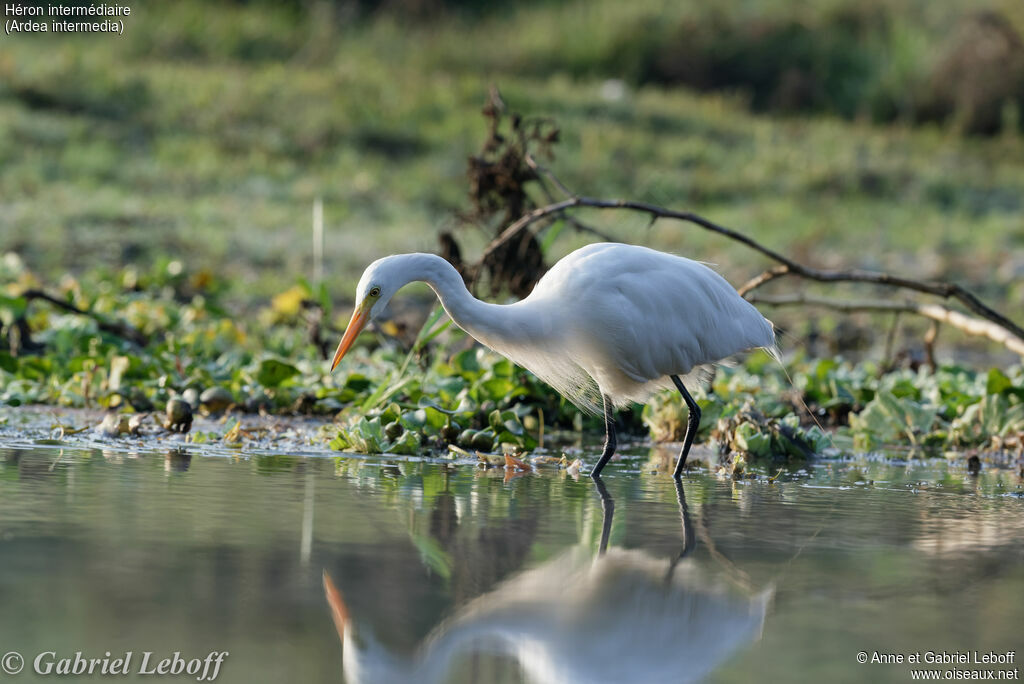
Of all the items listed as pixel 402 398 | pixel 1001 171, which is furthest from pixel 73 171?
pixel 1001 171

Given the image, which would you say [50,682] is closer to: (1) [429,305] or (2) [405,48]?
(1) [429,305]

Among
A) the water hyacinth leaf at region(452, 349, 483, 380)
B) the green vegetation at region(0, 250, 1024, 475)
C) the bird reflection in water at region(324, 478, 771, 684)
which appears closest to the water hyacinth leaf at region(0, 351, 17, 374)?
the green vegetation at region(0, 250, 1024, 475)

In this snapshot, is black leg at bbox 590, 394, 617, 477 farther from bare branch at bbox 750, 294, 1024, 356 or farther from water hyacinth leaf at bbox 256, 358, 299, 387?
water hyacinth leaf at bbox 256, 358, 299, 387

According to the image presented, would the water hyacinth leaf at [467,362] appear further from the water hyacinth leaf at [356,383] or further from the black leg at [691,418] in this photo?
the black leg at [691,418]

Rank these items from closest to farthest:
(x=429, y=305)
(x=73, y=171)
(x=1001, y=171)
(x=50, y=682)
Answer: (x=50, y=682)
(x=429, y=305)
(x=73, y=171)
(x=1001, y=171)

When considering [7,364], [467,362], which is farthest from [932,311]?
[7,364]

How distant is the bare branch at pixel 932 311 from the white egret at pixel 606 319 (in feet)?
4.57

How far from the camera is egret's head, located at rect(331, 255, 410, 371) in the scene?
473 centimetres

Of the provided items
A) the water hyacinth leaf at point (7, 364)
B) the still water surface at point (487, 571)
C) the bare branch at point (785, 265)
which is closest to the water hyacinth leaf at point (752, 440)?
the still water surface at point (487, 571)

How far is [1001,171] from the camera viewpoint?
656 inches

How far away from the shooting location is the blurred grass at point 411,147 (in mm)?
12086

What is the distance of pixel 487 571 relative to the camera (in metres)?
3.65

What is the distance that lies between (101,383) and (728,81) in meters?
15.8

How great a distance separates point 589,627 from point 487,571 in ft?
1.70
